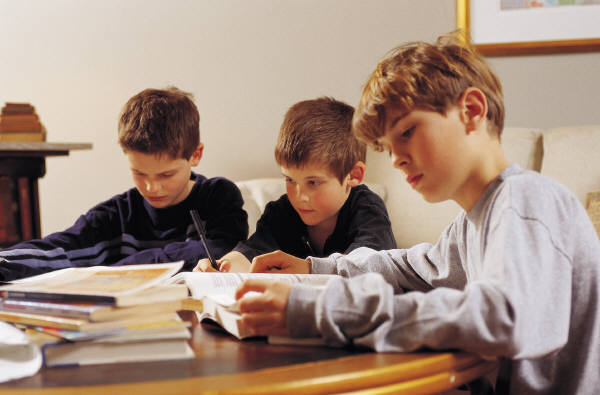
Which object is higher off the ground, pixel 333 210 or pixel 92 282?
pixel 92 282

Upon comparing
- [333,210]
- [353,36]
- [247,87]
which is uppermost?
[353,36]

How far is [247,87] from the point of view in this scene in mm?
2643

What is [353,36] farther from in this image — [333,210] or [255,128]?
[333,210]

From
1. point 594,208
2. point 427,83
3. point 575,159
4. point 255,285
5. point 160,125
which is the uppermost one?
point 427,83


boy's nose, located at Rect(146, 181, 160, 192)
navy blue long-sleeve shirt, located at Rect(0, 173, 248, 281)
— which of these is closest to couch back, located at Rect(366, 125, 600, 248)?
navy blue long-sleeve shirt, located at Rect(0, 173, 248, 281)

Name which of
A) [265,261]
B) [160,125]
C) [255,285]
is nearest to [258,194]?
[160,125]

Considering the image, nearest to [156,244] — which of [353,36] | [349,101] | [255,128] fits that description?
[255,128]

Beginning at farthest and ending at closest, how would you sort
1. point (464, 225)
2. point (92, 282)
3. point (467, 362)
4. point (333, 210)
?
point (333, 210)
point (464, 225)
point (92, 282)
point (467, 362)

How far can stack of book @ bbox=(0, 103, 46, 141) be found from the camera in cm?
217

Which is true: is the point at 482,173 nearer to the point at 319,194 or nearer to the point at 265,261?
the point at 265,261

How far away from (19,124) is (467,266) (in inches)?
72.9

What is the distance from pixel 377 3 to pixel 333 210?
1.30 metres

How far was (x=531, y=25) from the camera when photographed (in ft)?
8.18

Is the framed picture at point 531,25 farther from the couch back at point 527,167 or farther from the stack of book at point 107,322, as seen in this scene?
the stack of book at point 107,322
